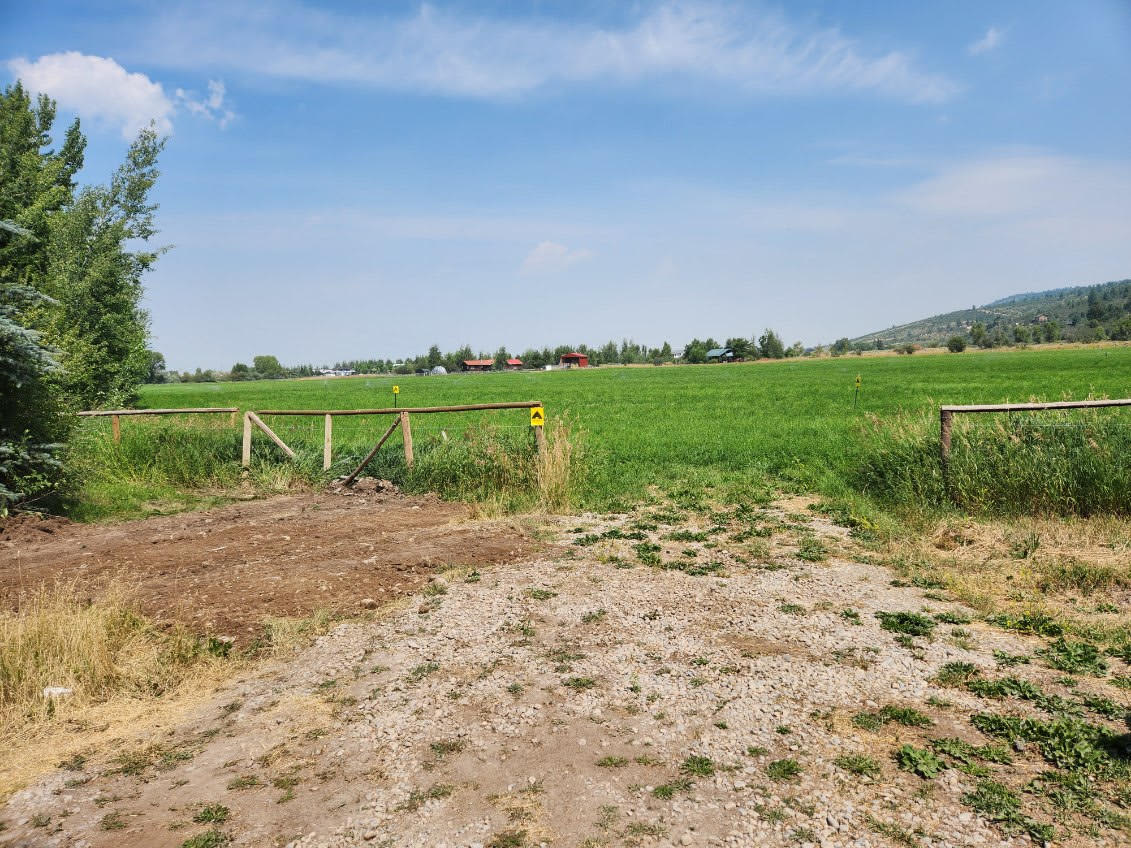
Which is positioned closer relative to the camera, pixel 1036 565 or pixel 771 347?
pixel 1036 565

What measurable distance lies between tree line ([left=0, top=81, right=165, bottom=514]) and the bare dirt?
1607mm

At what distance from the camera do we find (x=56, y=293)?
14.4 metres

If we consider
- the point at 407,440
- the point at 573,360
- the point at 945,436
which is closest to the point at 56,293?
the point at 407,440

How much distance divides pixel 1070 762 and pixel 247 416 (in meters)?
14.6

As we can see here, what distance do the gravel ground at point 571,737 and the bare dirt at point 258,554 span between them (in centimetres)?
114

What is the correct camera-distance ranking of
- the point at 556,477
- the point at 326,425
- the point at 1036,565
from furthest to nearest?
1. the point at 326,425
2. the point at 556,477
3. the point at 1036,565

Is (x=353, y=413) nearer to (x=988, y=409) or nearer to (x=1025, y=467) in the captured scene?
(x=988, y=409)

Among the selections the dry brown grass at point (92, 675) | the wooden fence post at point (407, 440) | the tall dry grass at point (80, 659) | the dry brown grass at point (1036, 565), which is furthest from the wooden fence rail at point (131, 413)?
the dry brown grass at point (1036, 565)

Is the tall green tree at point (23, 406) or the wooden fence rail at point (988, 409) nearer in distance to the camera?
the wooden fence rail at point (988, 409)

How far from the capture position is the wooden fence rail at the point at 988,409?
975 cm

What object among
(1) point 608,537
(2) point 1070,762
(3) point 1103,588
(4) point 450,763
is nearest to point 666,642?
(4) point 450,763

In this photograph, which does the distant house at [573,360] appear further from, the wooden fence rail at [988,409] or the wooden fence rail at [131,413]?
the wooden fence rail at [988,409]

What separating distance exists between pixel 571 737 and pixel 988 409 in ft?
27.6

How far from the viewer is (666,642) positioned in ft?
20.0
